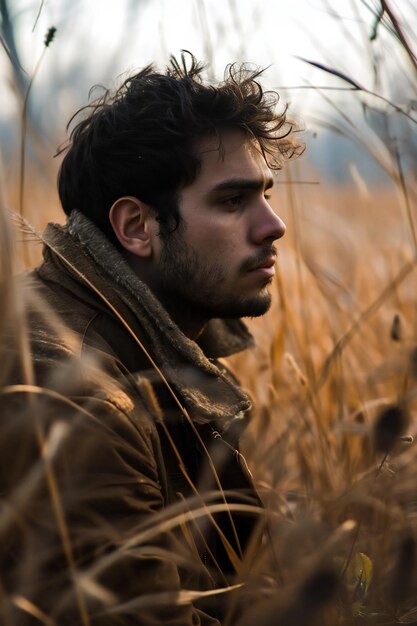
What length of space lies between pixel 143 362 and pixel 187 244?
12.7 inches

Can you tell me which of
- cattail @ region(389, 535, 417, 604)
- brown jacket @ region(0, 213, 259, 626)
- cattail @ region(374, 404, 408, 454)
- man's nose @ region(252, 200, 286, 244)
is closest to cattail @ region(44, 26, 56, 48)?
brown jacket @ region(0, 213, 259, 626)

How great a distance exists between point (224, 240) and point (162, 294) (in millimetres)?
212

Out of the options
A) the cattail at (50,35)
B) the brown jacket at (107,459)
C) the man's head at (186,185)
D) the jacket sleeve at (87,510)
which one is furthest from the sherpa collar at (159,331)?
the cattail at (50,35)

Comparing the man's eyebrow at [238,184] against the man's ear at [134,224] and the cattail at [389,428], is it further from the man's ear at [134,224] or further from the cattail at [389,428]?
the cattail at [389,428]

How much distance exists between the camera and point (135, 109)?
2.16 meters

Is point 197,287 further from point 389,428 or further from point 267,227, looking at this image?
point 389,428

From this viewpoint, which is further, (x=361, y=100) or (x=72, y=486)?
(x=361, y=100)

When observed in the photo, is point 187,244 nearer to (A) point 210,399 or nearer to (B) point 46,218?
(A) point 210,399

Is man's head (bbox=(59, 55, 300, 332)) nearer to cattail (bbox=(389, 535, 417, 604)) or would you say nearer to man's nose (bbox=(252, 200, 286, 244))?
man's nose (bbox=(252, 200, 286, 244))

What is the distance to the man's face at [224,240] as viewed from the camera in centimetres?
201

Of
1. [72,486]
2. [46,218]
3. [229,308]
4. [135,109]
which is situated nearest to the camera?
[72,486]

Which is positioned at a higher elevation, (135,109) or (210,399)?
(135,109)

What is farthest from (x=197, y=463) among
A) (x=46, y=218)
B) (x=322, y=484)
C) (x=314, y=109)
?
(x=46, y=218)

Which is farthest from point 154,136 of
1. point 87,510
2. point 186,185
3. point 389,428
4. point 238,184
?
point 389,428
